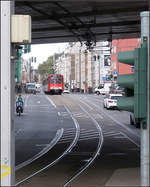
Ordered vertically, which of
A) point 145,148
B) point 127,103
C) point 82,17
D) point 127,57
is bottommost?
point 145,148

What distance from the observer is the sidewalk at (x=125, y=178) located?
11875mm

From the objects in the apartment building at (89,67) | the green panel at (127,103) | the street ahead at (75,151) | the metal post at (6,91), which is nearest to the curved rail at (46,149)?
the street ahead at (75,151)

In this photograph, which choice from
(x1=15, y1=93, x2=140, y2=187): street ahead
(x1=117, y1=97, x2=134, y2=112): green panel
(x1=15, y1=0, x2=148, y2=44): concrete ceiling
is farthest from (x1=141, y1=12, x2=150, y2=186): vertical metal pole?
(x1=15, y1=0, x2=148, y2=44): concrete ceiling

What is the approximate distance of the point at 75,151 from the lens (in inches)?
779

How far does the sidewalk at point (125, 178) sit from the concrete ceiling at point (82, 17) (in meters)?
5.21

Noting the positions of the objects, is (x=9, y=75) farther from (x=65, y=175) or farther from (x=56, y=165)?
(x=56, y=165)

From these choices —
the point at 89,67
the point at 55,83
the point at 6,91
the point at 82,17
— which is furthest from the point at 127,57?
the point at 89,67

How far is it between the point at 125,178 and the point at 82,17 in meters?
10.2

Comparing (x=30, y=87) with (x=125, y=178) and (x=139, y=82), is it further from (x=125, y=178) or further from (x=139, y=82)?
(x=139, y=82)

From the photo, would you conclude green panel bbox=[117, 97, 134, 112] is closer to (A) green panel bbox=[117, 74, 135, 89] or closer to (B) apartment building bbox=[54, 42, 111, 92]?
(A) green panel bbox=[117, 74, 135, 89]

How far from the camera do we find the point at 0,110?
279 inches

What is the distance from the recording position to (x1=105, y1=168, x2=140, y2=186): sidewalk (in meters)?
11.9

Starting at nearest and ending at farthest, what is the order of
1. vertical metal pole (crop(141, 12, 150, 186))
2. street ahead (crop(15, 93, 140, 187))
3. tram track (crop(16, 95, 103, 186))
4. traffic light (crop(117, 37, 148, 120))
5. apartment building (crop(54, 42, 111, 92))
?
vertical metal pole (crop(141, 12, 150, 186)) < traffic light (crop(117, 37, 148, 120)) < street ahead (crop(15, 93, 140, 187)) < tram track (crop(16, 95, 103, 186)) < apartment building (crop(54, 42, 111, 92))

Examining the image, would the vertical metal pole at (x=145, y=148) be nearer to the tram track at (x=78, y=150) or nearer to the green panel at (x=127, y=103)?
the green panel at (x=127, y=103)
